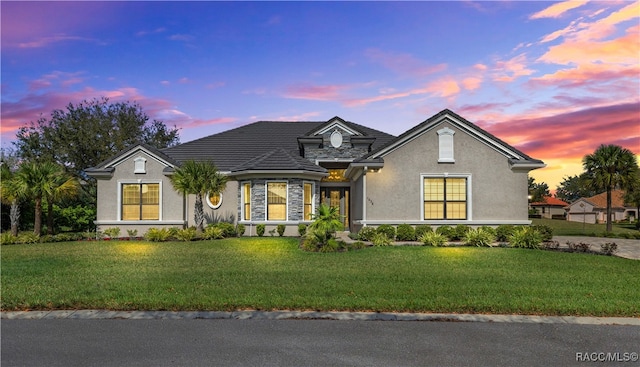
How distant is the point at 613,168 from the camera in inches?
1244

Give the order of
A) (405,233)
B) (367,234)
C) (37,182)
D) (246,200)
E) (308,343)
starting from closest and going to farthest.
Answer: (308,343)
(367,234)
(405,233)
(37,182)
(246,200)

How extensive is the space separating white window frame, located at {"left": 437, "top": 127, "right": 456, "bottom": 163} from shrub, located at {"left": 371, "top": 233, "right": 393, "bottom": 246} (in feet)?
16.9

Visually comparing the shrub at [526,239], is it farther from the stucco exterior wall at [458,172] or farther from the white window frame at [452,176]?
the white window frame at [452,176]

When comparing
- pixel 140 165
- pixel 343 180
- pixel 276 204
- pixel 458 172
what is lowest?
pixel 276 204

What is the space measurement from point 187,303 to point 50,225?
835 inches

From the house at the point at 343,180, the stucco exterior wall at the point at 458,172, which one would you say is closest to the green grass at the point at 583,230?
the stucco exterior wall at the point at 458,172

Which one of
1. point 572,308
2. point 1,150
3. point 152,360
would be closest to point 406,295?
point 572,308

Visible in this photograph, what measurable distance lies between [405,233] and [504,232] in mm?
4285

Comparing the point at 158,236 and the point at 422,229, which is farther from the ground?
the point at 422,229

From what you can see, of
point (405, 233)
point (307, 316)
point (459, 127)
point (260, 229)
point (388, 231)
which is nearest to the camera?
point (307, 316)

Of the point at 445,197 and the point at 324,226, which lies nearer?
the point at 324,226

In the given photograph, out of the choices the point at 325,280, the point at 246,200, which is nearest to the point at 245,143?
the point at 246,200

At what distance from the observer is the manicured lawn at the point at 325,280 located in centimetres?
816

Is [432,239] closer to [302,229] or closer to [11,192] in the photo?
[302,229]
